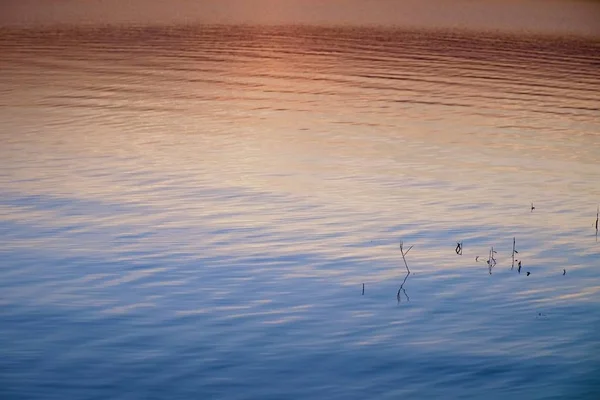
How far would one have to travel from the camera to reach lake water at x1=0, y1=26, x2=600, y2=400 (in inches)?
503

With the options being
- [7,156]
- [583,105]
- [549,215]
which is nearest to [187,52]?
[583,105]

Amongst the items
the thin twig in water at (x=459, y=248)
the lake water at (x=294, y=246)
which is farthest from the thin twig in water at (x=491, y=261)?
the thin twig in water at (x=459, y=248)

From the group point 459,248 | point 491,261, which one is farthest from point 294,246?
point 491,261

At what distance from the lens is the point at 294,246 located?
18.2 metres

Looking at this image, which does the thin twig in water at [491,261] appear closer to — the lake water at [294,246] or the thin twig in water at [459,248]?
the lake water at [294,246]

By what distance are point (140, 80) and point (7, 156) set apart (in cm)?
1959

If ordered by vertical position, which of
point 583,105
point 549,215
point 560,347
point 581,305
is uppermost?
point 583,105

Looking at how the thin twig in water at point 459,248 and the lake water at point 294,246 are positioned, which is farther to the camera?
the thin twig in water at point 459,248

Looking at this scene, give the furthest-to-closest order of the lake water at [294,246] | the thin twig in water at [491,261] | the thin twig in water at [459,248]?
1. the thin twig in water at [459,248]
2. the thin twig in water at [491,261]
3. the lake water at [294,246]

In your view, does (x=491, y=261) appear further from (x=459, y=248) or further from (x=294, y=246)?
(x=294, y=246)

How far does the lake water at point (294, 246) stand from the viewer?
1278cm

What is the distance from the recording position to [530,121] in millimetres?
35406

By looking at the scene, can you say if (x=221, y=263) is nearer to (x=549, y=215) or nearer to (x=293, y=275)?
(x=293, y=275)

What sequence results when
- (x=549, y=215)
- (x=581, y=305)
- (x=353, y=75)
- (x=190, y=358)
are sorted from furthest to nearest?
(x=353, y=75), (x=549, y=215), (x=581, y=305), (x=190, y=358)
